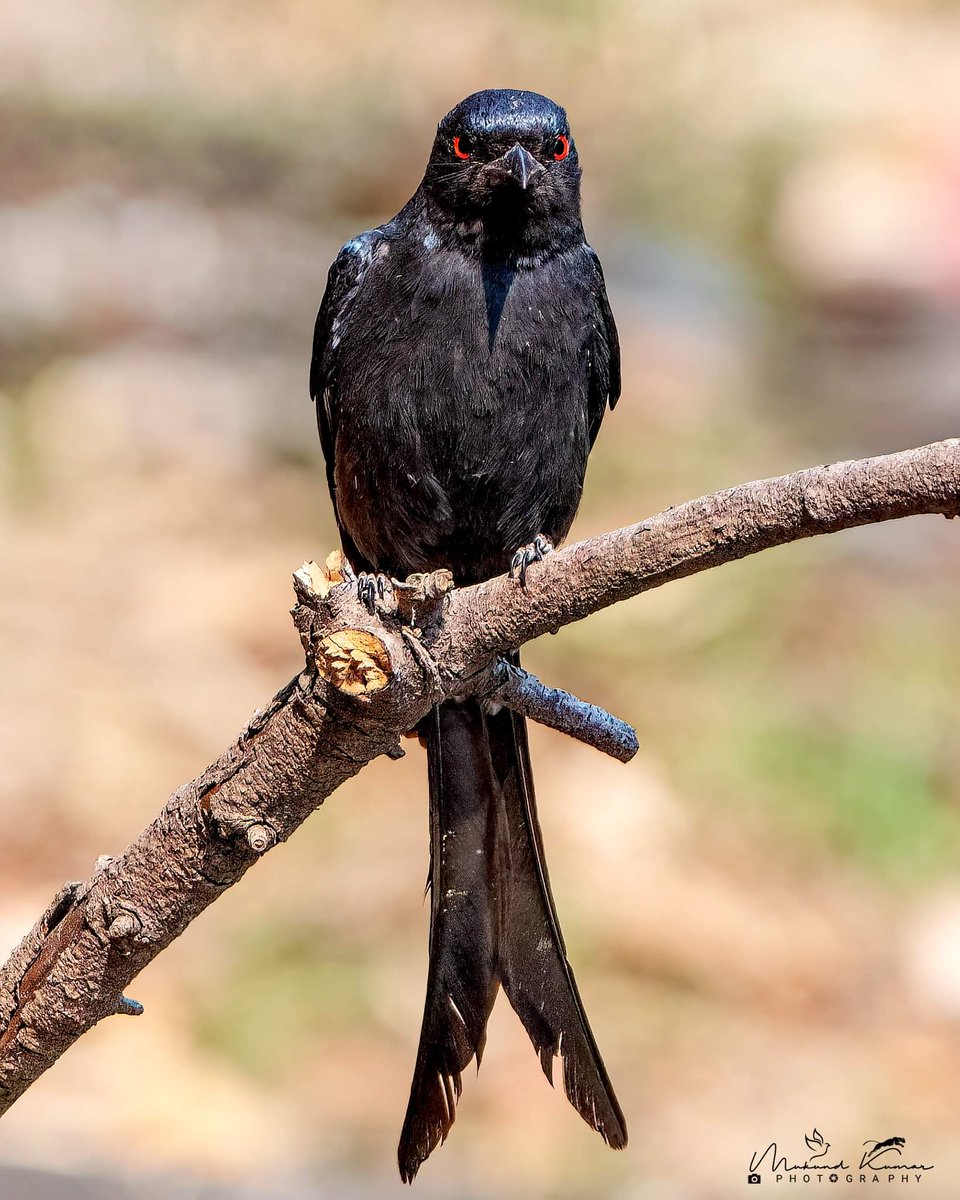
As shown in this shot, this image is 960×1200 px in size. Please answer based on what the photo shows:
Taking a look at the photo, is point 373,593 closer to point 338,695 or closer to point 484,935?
point 338,695

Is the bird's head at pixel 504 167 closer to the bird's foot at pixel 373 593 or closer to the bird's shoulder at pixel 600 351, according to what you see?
the bird's shoulder at pixel 600 351

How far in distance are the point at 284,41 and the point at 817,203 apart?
3818 millimetres

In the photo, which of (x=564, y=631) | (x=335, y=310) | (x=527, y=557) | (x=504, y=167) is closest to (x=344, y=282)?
(x=335, y=310)

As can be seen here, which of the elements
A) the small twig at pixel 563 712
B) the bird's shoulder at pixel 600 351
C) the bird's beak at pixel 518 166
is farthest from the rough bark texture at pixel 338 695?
the bird's shoulder at pixel 600 351

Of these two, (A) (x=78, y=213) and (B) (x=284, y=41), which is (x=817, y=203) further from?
(A) (x=78, y=213)

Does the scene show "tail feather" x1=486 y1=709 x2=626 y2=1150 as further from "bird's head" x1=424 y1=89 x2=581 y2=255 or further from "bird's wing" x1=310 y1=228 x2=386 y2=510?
"bird's head" x1=424 y1=89 x2=581 y2=255

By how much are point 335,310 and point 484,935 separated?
5.71 ft

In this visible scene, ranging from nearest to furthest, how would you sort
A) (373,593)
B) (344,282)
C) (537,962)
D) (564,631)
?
1. (373,593)
2. (537,962)
3. (344,282)
4. (564,631)

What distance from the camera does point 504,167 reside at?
12.4 ft

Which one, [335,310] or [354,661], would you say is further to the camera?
[335,310]

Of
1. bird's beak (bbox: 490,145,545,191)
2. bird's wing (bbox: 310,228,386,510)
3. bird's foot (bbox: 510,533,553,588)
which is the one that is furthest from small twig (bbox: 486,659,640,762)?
bird's beak (bbox: 490,145,545,191)

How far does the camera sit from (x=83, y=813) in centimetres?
675

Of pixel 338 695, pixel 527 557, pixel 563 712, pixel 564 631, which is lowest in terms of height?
pixel 338 695

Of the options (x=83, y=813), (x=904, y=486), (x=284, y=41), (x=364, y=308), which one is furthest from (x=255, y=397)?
(x=904, y=486)
